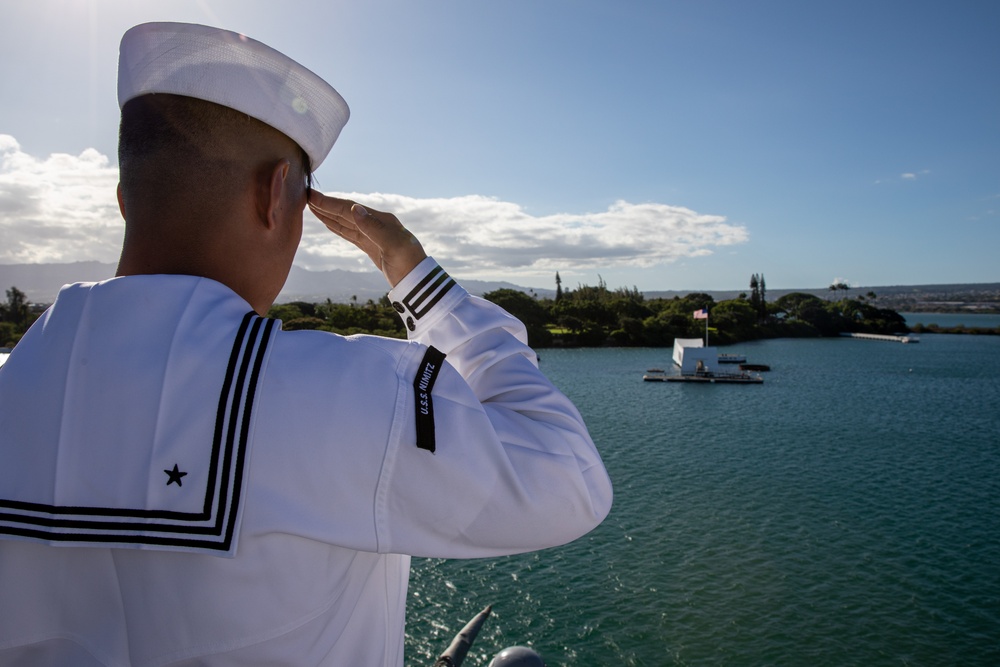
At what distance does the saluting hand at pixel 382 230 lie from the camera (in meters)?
1.01

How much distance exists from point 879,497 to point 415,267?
62.7 feet

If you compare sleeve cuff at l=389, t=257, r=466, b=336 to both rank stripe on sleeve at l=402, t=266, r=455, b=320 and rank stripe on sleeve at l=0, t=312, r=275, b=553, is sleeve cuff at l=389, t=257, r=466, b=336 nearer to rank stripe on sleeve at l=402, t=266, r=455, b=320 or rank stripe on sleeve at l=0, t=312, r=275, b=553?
rank stripe on sleeve at l=402, t=266, r=455, b=320

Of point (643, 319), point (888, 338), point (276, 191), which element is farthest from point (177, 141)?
point (888, 338)

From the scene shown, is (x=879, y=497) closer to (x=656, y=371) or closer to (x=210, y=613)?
(x=210, y=613)

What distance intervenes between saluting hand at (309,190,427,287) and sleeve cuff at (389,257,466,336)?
0.08ft

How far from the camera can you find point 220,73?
2.66 ft

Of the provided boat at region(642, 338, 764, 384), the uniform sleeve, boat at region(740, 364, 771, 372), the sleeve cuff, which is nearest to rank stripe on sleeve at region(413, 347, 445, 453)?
the uniform sleeve

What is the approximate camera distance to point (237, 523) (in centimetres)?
64

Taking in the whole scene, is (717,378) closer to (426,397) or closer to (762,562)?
(762,562)

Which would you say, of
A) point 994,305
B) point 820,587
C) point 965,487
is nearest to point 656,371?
point 965,487

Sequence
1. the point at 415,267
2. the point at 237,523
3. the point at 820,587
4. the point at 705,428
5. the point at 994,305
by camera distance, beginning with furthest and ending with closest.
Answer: the point at 994,305, the point at 705,428, the point at 820,587, the point at 415,267, the point at 237,523

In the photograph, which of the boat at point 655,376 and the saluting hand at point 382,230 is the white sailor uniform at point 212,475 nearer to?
the saluting hand at point 382,230

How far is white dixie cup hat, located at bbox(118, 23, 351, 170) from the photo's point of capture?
0.81 meters

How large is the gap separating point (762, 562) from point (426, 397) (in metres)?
13.7
